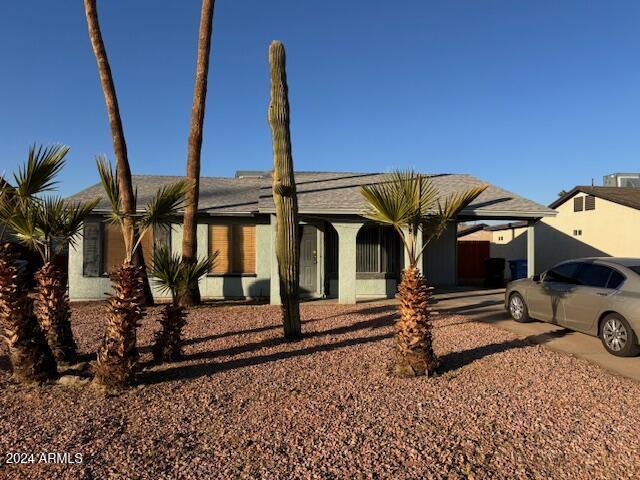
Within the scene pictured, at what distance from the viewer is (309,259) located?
45.2ft

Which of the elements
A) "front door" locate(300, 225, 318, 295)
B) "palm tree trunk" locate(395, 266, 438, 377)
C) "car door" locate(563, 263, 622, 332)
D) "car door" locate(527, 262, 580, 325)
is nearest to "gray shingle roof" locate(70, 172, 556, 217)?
"front door" locate(300, 225, 318, 295)

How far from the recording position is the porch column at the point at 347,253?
1179 centimetres

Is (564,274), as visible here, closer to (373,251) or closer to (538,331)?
(538,331)

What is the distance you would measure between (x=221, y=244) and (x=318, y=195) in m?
3.18

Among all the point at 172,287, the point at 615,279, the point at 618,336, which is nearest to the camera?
the point at 172,287

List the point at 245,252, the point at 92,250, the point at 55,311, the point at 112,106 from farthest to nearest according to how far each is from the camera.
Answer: the point at 245,252
the point at 92,250
the point at 112,106
the point at 55,311

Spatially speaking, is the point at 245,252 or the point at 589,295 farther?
the point at 245,252

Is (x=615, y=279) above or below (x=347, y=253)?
below

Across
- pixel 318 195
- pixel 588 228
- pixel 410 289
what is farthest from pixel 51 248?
pixel 588 228

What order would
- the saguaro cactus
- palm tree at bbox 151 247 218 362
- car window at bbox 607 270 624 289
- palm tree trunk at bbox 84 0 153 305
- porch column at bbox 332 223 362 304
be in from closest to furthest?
palm tree at bbox 151 247 218 362 → car window at bbox 607 270 624 289 → the saguaro cactus → palm tree trunk at bbox 84 0 153 305 → porch column at bbox 332 223 362 304

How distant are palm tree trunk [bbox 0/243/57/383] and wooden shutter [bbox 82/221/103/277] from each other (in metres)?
8.06

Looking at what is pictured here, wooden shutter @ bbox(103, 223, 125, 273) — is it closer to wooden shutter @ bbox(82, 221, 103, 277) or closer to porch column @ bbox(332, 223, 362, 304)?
wooden shutter @ bbox(82, 221, 103, 277)

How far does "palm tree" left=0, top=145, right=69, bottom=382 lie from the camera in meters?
5.14

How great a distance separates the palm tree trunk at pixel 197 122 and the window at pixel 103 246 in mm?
1976
